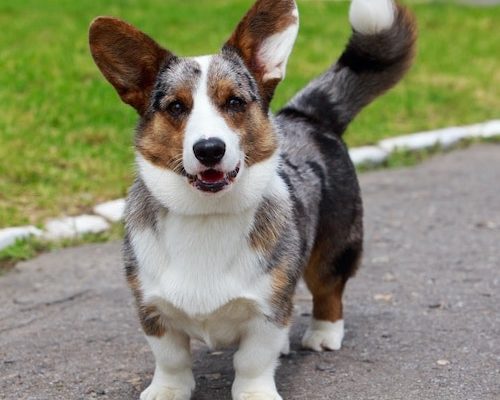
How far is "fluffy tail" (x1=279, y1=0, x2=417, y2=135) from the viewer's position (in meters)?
4.70

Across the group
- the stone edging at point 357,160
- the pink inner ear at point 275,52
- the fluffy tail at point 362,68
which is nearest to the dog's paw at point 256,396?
the pink inner ear at point 275,52

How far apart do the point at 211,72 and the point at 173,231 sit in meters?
0.58

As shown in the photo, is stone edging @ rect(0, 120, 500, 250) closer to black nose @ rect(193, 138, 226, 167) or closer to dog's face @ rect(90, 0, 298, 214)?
dog's face @ rect(90, 0, 298, 214)

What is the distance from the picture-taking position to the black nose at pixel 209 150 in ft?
11.2

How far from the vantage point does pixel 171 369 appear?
3957 millimetres

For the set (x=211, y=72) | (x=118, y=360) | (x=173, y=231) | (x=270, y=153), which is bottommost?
(x=118, y=360)

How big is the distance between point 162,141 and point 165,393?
96 cm

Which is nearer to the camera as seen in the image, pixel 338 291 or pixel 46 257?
pixel 338 291

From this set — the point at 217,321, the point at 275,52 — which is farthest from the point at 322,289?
the point at 275,52

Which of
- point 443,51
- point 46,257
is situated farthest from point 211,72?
point 443,51

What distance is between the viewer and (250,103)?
3.78 metres

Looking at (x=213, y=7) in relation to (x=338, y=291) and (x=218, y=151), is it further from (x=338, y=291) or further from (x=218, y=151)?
(x=218, y=151)

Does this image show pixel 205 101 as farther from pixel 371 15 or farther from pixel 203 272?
pixel 371 15

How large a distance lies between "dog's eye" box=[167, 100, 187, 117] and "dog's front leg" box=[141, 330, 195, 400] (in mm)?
801
